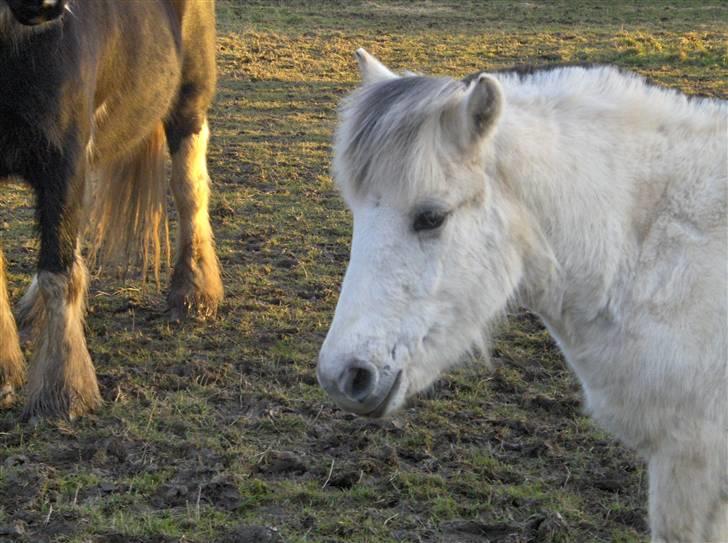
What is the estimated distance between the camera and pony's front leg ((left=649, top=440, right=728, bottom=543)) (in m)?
2.52

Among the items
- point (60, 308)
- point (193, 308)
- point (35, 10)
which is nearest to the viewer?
point (35, 10)

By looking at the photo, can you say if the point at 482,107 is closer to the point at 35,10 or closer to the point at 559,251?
the point at 559,251

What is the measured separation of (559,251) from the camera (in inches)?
107

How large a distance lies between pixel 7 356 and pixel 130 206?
1.38 meters

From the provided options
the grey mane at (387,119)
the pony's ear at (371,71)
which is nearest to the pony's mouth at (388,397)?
the grey mane at (387,119)

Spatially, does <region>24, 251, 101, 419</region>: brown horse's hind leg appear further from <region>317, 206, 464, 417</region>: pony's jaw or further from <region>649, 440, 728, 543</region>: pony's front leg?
<region>649, 440, 728, 543</region>: pony's front leg

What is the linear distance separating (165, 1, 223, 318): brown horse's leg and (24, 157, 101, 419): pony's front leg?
113 centimetres

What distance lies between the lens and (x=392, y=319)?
8.27 ft

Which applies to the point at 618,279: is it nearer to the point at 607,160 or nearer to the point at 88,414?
the point at 607,160

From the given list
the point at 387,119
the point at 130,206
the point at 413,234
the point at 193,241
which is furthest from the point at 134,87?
the point at 413,234

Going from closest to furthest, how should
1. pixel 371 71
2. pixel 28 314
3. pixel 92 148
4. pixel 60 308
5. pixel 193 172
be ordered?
pixel 371 71 < pixel 60 308 < pixel 92 148 < pixel 28 314 < pixel 193 172

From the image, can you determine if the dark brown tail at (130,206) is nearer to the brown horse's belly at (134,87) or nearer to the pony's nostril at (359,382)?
the brown horse's belly at (134,87)

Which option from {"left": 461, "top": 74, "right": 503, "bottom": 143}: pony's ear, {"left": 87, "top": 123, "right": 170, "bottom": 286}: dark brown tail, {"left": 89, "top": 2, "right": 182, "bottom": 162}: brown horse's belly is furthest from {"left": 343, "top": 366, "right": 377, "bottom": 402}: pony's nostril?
{"left": 87, "top": 123, "right": 170, "bottom": 286}: dark brown tail

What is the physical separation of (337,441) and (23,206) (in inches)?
157
